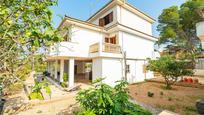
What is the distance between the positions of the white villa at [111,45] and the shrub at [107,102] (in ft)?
25.6

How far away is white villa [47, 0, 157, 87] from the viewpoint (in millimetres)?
14055

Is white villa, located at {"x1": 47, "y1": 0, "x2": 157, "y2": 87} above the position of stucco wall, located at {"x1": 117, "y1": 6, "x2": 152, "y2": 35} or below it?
below

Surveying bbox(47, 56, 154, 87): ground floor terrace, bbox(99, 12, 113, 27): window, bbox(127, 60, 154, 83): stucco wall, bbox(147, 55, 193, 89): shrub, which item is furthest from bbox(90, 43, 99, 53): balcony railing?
bbox(147, 55, 193, 89): shrub

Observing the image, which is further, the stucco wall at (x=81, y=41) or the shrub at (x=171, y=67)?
the stucco wall at (x=81, y=41)

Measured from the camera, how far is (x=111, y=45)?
1518 centimetres

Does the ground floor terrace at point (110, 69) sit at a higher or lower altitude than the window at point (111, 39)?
lower

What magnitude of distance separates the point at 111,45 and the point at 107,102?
11400 mm

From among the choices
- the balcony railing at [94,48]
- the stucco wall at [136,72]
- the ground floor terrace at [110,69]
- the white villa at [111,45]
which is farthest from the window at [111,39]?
the balcony railing at [94,48]

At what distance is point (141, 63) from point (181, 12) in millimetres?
16695

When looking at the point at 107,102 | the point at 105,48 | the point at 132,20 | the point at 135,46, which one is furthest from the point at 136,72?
the point at 107,102

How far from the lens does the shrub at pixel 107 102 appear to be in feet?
13.3

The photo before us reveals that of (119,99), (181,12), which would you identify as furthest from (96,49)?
(181,12)

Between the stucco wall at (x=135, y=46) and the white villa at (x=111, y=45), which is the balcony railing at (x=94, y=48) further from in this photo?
the stucco wall at (x=135, y=46)

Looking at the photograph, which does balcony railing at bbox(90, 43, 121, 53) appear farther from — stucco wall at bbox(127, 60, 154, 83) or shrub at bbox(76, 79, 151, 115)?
shrub at bbox(76, 79, 151, 115)
